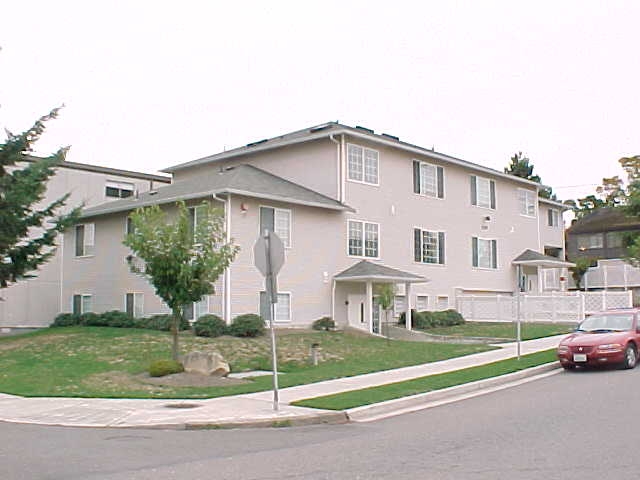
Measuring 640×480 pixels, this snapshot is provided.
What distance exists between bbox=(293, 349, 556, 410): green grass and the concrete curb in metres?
0.20

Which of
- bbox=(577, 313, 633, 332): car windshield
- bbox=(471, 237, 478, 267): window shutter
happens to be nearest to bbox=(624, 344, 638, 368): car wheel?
bbox=(577, 313, 633, 332): car windshield

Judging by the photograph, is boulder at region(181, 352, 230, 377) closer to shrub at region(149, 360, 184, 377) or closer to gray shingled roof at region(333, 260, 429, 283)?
shrub at region(149, 360, 184, 377)

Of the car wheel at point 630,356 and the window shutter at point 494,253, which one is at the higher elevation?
the window shutter at point 494,253

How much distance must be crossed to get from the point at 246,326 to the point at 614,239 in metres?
49.4

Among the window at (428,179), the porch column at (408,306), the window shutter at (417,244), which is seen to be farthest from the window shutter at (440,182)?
the porch column at (408,306)

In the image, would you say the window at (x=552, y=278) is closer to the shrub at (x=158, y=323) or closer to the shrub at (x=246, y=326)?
the shrub at (x=246, y=326)

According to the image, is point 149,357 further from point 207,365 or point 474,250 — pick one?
point 474,250

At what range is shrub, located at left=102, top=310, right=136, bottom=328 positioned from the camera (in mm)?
29484

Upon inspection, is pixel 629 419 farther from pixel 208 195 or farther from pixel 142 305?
pixel 142 305

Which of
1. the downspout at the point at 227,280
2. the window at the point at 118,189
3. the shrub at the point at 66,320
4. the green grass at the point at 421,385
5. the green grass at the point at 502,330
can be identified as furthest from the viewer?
the window at the point at 118,189

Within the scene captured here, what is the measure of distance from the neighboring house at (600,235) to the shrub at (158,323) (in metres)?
47.0

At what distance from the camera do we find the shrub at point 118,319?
29484 mm

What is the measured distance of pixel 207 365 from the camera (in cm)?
1811

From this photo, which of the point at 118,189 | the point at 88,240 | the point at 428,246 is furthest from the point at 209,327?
the point at 118,189
